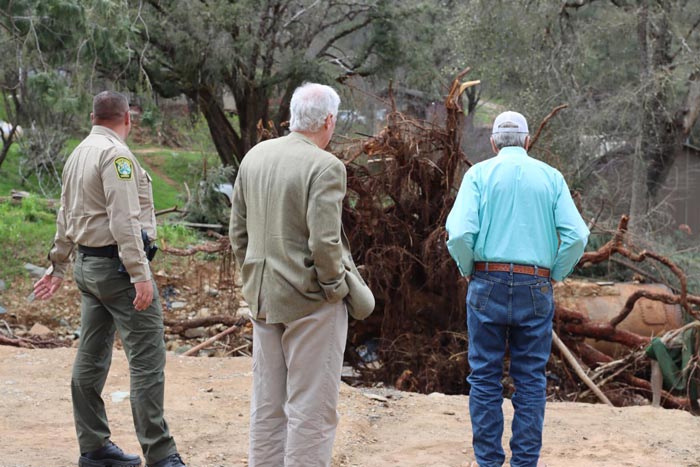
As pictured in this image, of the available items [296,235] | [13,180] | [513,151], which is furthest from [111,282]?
[13,180]

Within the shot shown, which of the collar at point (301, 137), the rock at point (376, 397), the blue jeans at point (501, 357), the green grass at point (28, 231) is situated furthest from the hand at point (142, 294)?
the green grass at point (28, 231)

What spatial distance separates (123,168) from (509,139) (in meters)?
1.90

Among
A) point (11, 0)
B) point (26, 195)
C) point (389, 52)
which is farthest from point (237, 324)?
point (389, 52)

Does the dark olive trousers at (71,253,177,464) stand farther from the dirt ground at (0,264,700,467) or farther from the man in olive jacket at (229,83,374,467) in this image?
the man in olive jacket at (229,83,374,467)

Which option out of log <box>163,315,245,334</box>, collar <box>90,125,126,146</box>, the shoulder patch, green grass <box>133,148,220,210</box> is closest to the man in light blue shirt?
the shoulder patch

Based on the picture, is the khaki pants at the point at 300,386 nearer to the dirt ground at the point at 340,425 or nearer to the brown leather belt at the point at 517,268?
the brown leather belt at the point at 517,268

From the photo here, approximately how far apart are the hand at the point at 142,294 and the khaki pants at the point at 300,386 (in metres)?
0.69

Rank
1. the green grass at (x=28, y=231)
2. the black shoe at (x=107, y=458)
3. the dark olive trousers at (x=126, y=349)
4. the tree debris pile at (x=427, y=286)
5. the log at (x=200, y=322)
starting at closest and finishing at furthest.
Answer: the dark olive trousers at (x=126, y=349) → the black shoe at (x=107, y=458) → the tree debris pile at (x=427, y=286) → the log at (x=200, y=322) → the green grass at (x=28, y=231)

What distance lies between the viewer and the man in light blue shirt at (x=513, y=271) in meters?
4.22

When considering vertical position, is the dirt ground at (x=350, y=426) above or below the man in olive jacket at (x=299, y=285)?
below

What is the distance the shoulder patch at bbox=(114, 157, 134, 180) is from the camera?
409 cm

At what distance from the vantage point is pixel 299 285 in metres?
3.46

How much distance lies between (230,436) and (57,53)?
827 cm

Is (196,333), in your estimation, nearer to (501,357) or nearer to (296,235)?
(501,357)
